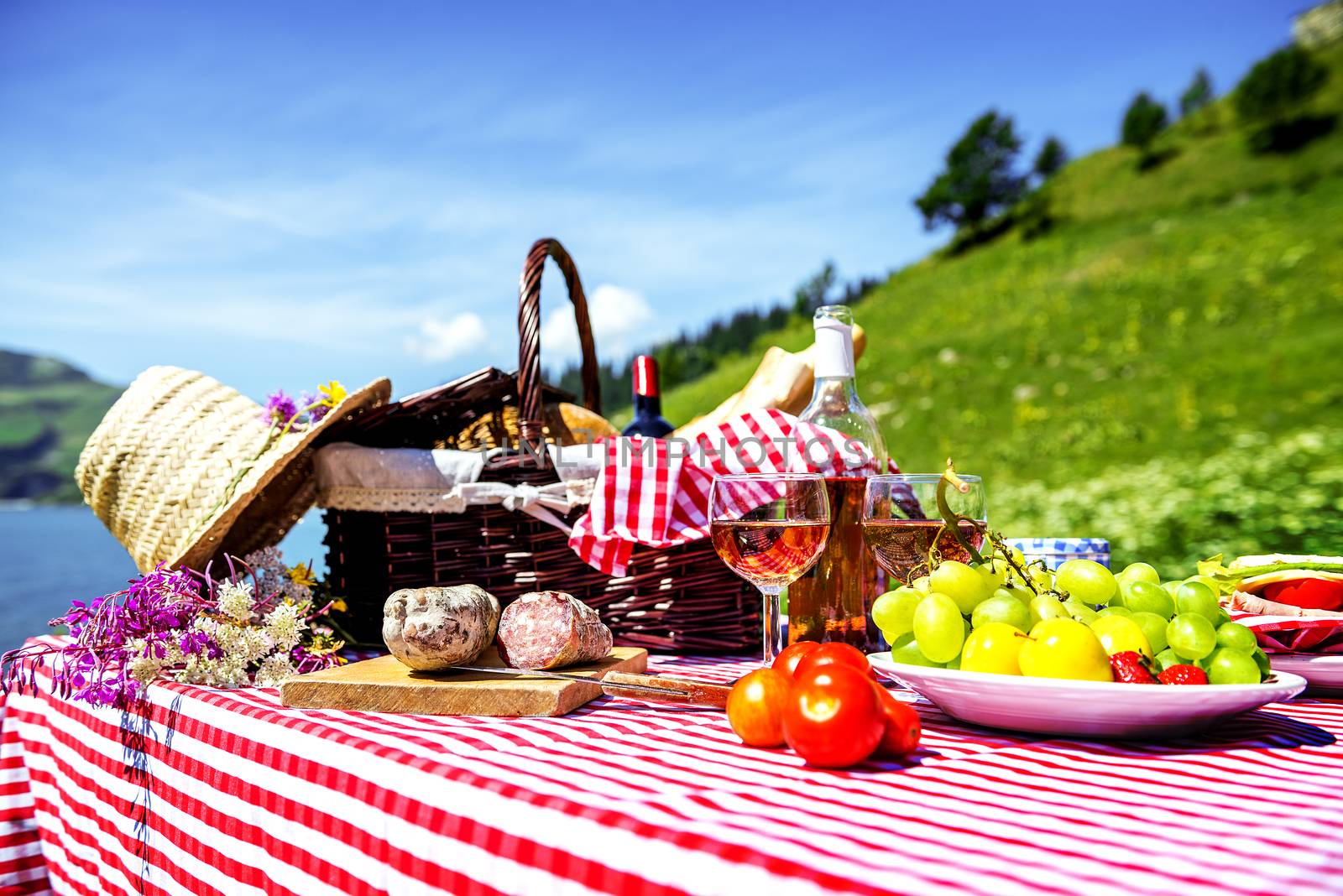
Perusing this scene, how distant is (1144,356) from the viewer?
17422 millimetres

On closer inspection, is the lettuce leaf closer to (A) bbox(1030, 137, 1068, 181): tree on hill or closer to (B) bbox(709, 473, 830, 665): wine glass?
(B) bbox(709, 473, 830, 665): wine glass

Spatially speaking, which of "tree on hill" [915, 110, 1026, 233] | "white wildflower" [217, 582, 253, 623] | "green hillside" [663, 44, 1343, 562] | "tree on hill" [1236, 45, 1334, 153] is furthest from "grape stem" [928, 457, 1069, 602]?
"tree on hill" [915, 110, 1026, 233]

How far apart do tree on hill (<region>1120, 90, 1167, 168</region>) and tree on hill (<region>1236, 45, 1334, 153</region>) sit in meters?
4.58

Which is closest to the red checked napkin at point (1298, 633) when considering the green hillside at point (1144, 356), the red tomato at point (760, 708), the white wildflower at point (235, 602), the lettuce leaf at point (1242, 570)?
the lettuce leaf at point (1242, 570)

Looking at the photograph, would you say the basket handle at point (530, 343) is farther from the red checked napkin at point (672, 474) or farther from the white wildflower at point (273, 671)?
the white wildflower at point (273, 671)

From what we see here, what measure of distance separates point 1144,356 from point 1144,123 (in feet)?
68.5

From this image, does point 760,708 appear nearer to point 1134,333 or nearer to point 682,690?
point 682,690

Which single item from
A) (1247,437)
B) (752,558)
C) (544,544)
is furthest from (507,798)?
(1247,437)

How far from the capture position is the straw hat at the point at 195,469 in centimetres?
168

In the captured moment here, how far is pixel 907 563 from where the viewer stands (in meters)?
1.30

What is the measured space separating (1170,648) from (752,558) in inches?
20.2

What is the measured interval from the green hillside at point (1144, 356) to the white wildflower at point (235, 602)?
190 inches

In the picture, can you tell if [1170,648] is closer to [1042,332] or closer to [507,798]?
[507,798]

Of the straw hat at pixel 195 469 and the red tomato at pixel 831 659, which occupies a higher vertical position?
the straw hat at pixel 195 469
